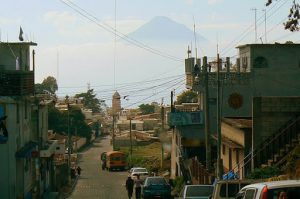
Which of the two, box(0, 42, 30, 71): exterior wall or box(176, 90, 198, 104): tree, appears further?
box(176, 90, 198, 104): tree

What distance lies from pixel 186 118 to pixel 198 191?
30913 mm

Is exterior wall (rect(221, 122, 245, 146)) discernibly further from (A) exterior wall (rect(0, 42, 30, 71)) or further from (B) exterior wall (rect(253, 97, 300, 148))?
(A) exterior wall (rect(0, 42, 30, 71))

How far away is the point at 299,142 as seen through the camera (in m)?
36.6

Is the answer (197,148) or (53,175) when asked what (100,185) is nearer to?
(53,175)

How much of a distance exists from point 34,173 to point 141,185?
6.75 metres

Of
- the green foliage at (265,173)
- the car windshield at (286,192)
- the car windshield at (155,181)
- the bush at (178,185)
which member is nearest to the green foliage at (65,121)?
the bush at (178,185)

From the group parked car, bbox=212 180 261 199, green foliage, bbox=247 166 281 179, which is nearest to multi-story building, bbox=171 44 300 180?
green foliage, bbox=247 166 281 179

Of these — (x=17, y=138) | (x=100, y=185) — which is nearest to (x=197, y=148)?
(x=100, y=185)

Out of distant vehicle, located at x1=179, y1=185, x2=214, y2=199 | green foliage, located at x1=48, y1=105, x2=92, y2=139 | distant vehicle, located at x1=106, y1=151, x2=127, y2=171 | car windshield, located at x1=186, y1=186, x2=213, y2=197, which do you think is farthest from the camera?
green foliage, located at x1=48, y1=105, x2=92, y2=139

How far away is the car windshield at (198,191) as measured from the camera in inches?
1246

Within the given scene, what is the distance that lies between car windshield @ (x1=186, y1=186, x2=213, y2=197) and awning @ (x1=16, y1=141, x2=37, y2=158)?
1398cm

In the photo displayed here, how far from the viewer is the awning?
4336 cm

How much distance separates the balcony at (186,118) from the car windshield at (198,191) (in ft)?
99.7

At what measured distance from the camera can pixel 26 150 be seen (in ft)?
148
